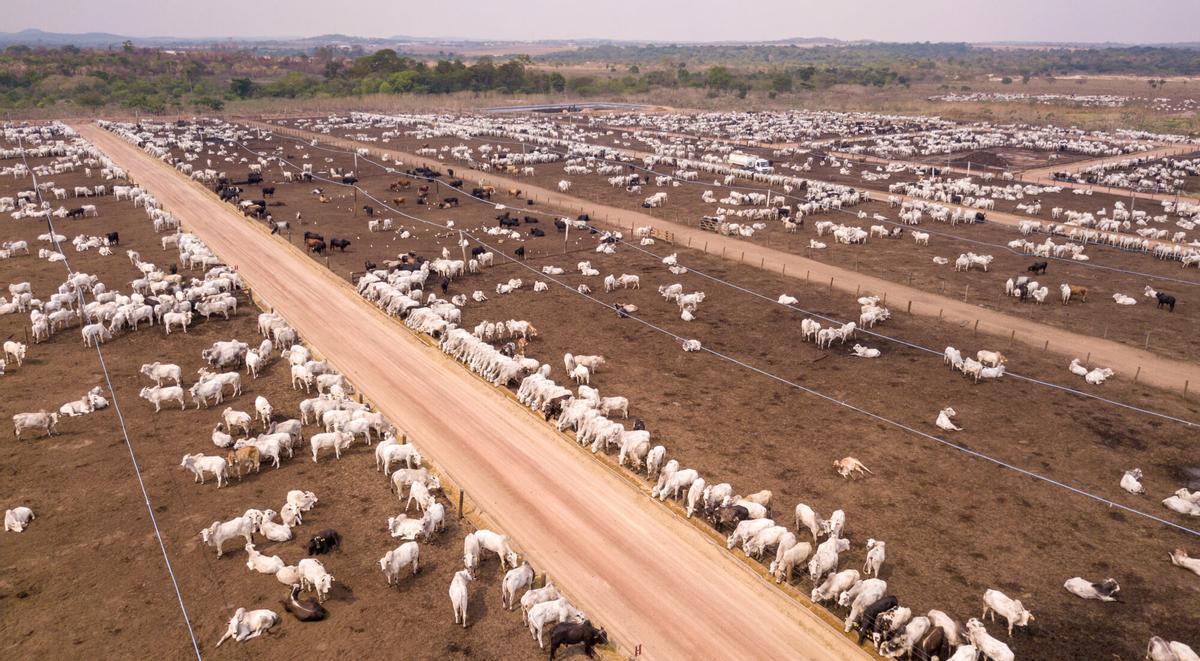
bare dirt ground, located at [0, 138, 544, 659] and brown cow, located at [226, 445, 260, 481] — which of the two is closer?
bare dirt ground, located at [0, 138, 544, 659]

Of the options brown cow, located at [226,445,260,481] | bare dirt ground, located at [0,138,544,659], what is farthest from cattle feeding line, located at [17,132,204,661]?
brown cow, located at [226,445,260,481]

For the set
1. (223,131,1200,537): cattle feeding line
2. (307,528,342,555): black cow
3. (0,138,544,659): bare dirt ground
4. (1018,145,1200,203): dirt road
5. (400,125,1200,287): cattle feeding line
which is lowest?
(0,138,544,659): bare dirt ground

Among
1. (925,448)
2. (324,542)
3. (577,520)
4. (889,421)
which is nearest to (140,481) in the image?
(324,542)

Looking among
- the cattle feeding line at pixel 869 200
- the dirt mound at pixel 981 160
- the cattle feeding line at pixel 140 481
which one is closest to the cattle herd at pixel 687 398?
the cattle feeding line at pixel 140 481

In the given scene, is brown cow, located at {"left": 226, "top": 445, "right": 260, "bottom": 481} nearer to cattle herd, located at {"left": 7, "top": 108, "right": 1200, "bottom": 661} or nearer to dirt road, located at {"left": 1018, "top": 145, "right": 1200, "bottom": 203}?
cattle herd, located at {"left": 7, "top": 108, "right": 1200, "bottom": 661}

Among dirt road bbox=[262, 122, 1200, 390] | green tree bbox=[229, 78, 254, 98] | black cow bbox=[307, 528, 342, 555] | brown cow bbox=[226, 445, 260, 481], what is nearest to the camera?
black cow bbox=[307, 528, 342, 555]
